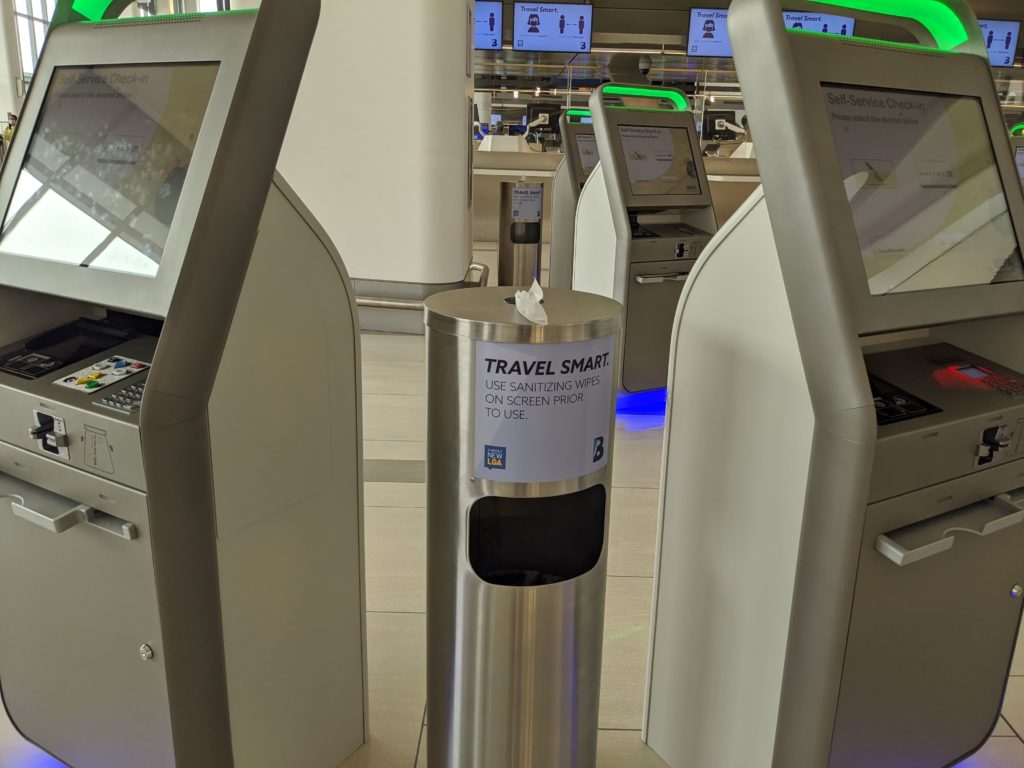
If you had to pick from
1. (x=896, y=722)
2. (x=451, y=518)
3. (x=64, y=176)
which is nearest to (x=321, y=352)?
(x=451, y=518)

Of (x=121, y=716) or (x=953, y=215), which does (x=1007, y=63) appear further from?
(x=121, y=716)

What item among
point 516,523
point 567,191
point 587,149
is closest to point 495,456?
point 516,523

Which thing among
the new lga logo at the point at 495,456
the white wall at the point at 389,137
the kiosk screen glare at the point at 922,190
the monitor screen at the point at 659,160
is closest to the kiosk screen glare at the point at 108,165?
the new lga logo at the point at 495,456

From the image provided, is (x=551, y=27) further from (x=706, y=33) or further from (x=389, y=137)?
(x=389, y=137)

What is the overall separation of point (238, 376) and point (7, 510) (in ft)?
1.83

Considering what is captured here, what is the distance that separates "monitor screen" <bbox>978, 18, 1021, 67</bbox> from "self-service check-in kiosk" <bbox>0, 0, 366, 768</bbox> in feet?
40.1

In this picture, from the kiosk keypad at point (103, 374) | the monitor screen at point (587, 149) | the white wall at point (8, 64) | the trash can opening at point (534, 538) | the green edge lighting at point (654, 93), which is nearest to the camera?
the kiosk keypad at point (103, 374)

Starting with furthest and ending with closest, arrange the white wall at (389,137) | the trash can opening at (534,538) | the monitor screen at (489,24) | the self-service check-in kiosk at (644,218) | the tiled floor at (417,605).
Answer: the monitor screen at (489,24) → the white wall at (389,137) → the self-service check-in kiosk at (644,218) → the tiled floor at (417,605) → the trash can opening at (534,538)

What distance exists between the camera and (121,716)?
1.46 meters

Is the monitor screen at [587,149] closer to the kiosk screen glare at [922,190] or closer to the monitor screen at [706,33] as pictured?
the kiosk screen glare at [922,190]

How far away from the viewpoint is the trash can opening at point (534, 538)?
5.28 ft

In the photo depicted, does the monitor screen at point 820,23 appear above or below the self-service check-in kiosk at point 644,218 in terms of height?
above

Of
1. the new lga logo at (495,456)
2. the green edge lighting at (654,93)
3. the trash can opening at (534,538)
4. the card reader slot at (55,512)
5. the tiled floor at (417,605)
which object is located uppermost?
the green edge lighting at (654,93)

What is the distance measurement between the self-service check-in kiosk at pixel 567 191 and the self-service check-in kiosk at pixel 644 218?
74cm
